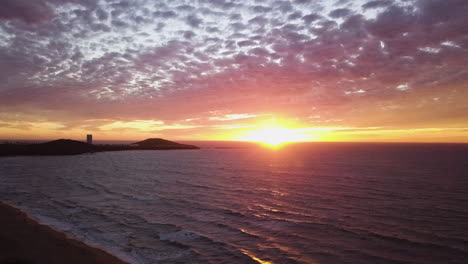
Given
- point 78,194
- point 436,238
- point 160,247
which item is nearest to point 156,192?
point 78,194

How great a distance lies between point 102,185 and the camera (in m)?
49.0

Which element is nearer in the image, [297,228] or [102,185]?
[297,228]

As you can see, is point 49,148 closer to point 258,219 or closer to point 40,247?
point 40,247

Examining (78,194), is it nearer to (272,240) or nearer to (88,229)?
(88,229)

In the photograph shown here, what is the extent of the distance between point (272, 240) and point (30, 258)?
53.8 ft

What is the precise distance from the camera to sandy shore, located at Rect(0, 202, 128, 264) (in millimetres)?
18188

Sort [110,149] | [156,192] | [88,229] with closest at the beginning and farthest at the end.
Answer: [88,229] < [156,192] < [110,149]

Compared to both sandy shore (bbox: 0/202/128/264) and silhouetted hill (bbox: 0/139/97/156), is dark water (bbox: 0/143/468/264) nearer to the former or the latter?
sandy shore (bbox: 0/202/128/264)

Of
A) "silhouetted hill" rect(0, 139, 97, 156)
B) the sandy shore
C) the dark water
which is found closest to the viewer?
the sandy shore

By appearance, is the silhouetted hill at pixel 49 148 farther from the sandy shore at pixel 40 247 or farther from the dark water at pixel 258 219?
the sandy shore at pixel 40 247

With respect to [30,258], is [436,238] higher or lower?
lower

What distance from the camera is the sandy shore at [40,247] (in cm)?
1819

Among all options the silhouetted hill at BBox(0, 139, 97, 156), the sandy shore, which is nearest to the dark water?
the sandy shore

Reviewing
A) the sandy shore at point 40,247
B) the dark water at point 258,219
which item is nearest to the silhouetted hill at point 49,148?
the dark water at point 258,219
